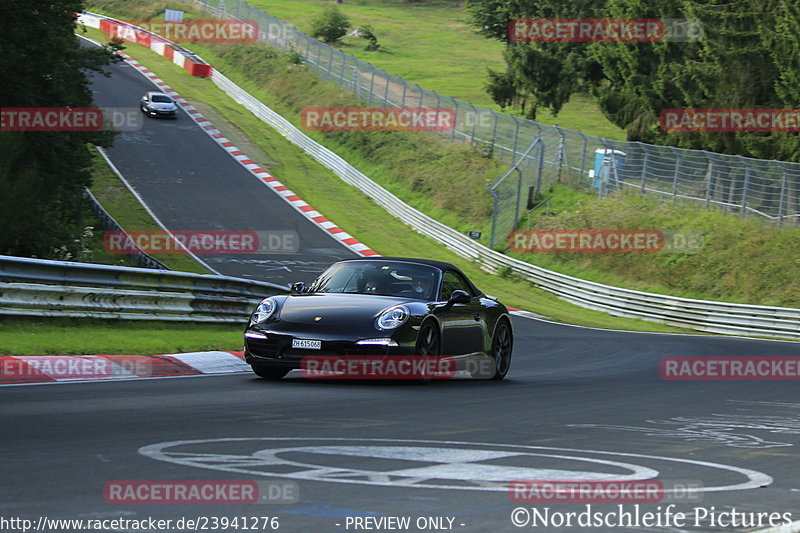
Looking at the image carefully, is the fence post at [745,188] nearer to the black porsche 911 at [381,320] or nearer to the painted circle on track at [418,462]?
the black porsche 911 at [381,320]

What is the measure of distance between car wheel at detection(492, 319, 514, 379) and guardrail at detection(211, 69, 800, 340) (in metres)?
16.1

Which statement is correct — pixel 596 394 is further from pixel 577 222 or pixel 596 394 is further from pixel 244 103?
pixel 244 103

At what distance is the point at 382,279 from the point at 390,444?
5138mm

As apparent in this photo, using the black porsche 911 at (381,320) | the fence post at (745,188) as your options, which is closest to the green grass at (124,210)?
the fence post at (745,188)

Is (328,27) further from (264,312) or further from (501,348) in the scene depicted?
(264,312)

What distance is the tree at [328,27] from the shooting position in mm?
89562

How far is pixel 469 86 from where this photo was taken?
245 ft

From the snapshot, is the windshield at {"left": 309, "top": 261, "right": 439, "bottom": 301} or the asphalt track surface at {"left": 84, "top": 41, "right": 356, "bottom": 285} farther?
the asphalt track surface at {"left": 84, "top": 41, "right": 356, "bottom": 285}

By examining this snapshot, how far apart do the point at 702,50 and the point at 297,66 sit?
91.0 ft

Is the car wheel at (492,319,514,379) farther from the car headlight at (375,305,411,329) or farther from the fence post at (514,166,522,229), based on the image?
the fence post at (514,166,522,229)

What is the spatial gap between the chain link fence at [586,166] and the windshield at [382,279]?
20.7 meters

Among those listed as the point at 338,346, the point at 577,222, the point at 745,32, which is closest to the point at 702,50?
the point at 745,32

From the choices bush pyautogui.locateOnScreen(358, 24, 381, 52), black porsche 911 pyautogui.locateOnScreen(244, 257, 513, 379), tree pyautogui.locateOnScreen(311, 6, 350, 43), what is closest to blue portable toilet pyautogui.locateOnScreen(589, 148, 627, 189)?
black porsche 911 pyautogui.locateOnScreen(244, 257, 513, 379)

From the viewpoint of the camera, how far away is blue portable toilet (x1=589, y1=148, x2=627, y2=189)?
36.8 m
